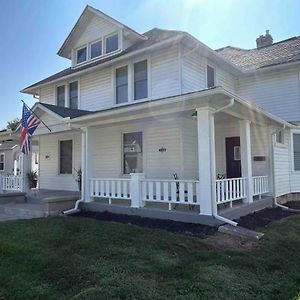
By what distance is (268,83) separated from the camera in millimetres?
13812

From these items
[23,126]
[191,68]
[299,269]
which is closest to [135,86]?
[191,68]

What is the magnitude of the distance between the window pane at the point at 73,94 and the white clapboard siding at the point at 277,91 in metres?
7.55

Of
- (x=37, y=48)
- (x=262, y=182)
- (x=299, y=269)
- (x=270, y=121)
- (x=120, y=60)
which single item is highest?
(x=37, y=48)

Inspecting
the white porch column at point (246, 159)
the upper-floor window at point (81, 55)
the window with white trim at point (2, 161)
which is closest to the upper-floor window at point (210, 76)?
the white porch column at point (246, 159)

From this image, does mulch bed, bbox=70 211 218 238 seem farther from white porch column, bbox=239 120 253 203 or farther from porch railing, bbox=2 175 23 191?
porch railing, bbox=2 175 23 191

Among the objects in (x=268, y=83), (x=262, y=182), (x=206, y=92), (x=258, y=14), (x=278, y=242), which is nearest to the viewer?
(x=278, y=242)

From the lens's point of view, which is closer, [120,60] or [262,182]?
[262,182]

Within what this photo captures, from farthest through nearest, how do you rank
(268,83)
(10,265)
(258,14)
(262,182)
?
(268,83)
(258,14)
(262,182)
(10,265)

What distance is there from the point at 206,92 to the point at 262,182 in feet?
16.4

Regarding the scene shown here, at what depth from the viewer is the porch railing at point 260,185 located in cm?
998

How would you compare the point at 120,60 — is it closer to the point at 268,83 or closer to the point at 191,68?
the point at 191,68

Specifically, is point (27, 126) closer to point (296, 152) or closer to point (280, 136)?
point (280, 136)

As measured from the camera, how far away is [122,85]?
480 inches

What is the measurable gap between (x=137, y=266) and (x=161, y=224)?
3.10m
